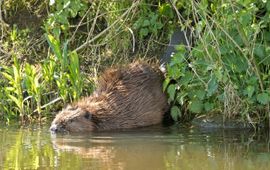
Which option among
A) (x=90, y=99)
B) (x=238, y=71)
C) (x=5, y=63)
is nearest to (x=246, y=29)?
(x=238, y=71)

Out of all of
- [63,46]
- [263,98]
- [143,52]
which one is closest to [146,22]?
[143,52]

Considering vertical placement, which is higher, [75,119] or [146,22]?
[146,22]

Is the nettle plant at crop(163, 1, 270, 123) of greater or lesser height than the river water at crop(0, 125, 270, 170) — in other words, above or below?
above

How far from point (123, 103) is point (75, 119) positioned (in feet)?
1.31

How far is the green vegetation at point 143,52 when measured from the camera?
515 centimetres

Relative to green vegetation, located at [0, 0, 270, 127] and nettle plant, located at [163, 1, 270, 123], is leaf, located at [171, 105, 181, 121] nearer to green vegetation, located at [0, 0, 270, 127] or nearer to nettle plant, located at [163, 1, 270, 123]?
green vegetation, located at [0, 0, 270, 127]

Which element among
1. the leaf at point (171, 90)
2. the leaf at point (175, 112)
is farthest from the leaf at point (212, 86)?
the leaf at point (175, 112)

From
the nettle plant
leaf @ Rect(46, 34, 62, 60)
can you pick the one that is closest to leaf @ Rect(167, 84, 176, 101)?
the nettle plant

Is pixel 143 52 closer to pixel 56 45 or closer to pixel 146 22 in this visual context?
pixel 146 22

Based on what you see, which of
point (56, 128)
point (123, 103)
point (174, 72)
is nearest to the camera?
point (174, 72)

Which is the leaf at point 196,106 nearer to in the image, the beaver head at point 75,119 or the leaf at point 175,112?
the leaf at point 175,112

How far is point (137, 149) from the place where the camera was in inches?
189

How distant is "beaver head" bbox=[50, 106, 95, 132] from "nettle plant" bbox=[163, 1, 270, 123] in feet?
2.21

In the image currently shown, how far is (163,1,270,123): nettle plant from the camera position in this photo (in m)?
5.04
